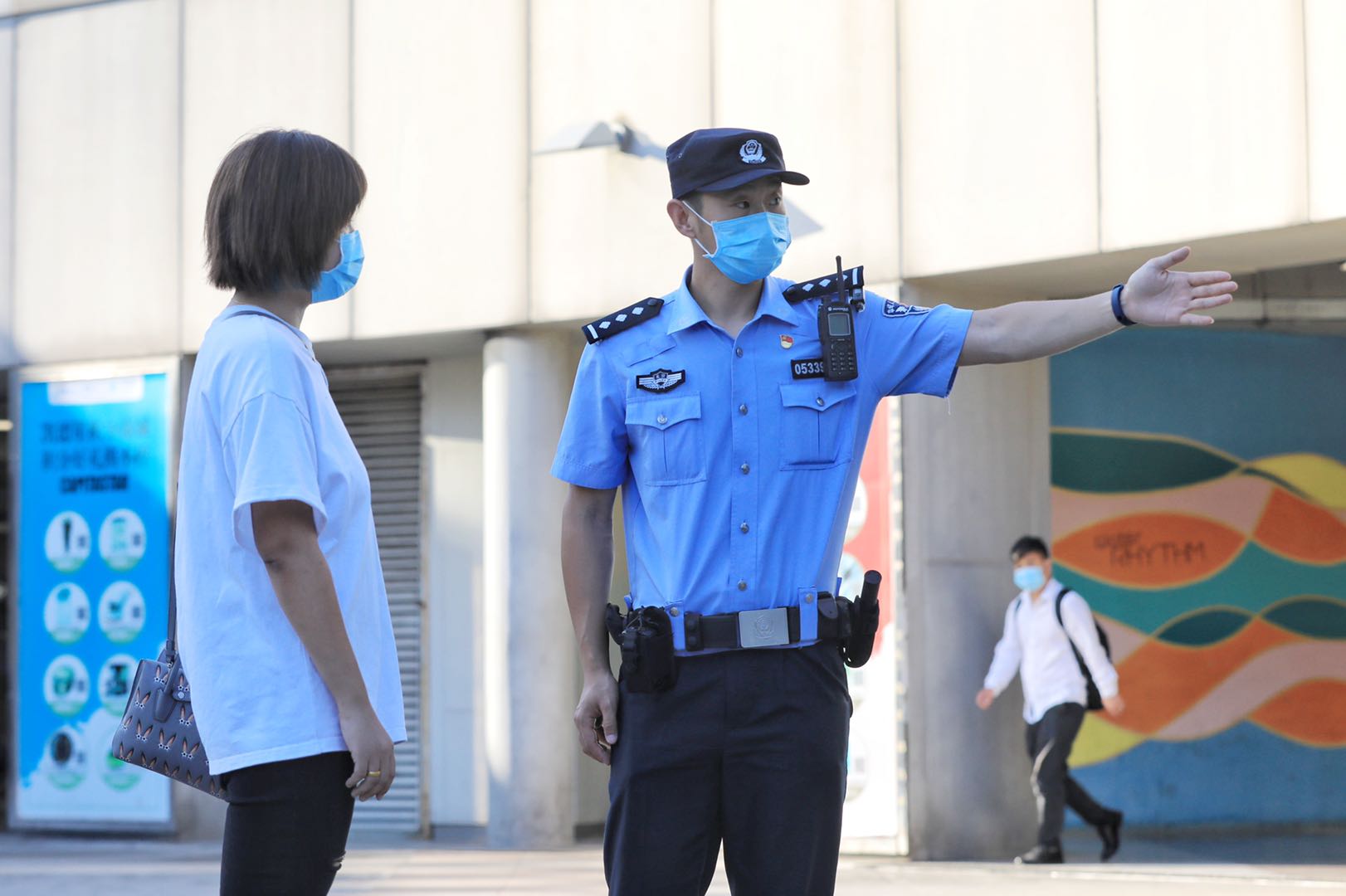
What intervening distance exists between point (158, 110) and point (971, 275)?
593 cm

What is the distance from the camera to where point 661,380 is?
359cm

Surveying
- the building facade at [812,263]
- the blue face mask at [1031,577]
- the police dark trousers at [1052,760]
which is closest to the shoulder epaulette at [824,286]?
the building facade at [812,263]

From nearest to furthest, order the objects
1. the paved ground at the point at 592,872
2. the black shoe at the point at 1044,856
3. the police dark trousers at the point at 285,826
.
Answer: the police dark trousers at the point at 285,826 → the paved ground at the point at 592,872 → the black shoe at the point at 1044,856

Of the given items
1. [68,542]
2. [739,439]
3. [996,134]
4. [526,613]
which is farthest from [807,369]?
[68,542]

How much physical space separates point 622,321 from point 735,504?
49cm

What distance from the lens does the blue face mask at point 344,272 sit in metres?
3.16

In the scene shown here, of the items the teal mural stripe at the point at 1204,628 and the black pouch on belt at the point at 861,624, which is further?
the teal mural stripe at the point at 1204,628

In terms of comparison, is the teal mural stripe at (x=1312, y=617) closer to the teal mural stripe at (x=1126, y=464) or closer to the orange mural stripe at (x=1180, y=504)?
the orange mural stripe at (x=1180, y=504)

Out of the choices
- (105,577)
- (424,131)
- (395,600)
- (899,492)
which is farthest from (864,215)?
(105,577)

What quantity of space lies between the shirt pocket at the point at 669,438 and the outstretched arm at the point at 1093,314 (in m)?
0.56

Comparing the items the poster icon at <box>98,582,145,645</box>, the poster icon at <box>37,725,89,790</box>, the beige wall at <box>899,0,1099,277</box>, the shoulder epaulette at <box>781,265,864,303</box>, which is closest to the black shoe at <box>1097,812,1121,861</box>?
the beige wall at <box>899,0,1099,277</box>

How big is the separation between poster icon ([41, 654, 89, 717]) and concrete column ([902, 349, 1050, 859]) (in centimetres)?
592

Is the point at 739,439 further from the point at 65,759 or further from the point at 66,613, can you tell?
the point at 65,759

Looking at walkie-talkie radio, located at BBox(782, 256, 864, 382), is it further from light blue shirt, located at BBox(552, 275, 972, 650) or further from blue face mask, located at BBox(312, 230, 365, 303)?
blue face mask, located at BBox(312, 230, 365, 303)
